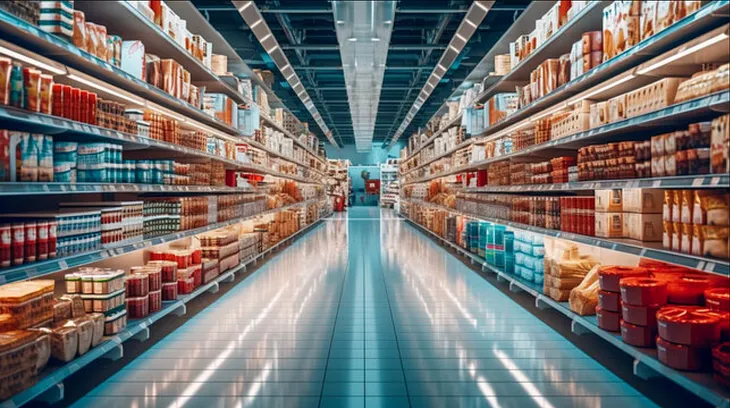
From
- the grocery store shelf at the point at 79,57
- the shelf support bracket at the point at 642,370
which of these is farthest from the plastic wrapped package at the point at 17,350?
the shelf support bracket at the point at 642,370

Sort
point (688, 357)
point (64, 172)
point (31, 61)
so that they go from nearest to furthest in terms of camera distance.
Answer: point (688, 357)
point (31, 61)
point (64, 172)

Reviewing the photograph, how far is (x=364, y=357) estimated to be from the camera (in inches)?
132

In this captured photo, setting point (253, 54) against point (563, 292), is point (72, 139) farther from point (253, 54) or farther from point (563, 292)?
point (253, 54)

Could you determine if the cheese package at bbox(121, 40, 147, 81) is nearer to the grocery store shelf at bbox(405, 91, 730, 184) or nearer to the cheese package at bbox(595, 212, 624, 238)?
the grocery store shelf at bbox(405, 91, 730, 184)

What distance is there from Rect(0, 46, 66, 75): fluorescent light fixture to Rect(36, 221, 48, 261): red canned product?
2.77 ft

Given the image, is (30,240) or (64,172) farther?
(64,172)

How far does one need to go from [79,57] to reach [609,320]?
11.2 feet

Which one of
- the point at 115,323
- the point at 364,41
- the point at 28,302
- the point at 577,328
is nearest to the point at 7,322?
the point at 28,302

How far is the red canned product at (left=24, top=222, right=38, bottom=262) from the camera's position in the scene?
2406 mm

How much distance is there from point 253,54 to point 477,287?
7.82m

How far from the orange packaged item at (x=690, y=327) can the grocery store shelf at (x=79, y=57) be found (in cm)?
327

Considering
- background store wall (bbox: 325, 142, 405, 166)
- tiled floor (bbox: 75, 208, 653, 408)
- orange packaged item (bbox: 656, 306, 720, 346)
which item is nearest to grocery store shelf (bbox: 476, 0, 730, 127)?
orange packaged item (bbox: 656, 306, 720, 346)

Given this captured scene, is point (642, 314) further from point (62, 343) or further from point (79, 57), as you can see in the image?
point (79, 57)

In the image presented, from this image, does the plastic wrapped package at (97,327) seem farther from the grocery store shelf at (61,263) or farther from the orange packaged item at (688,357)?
the orange packaged item at (688,357)
